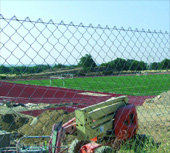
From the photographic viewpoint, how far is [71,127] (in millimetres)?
5066

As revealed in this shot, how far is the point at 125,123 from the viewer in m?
5.68

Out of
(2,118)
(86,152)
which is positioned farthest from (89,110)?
(2,118)

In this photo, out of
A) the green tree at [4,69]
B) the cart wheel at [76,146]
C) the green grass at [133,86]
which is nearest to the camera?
the green tree at [4,69]

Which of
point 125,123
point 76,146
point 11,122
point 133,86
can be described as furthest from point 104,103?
point 133,86

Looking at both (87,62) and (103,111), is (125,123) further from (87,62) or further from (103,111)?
(87,62)

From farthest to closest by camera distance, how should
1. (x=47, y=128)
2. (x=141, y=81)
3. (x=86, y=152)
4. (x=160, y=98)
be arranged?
(x=141, y=81) < (x=160, y=98) < (x=47, y=128) < (x=86, y=152)

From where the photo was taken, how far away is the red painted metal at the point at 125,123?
5.51 meters

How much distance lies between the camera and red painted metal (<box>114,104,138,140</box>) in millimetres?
5512

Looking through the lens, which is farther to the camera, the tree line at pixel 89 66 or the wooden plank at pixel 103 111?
the wooden plank at pixel 103 111

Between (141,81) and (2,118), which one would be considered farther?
(141,81)

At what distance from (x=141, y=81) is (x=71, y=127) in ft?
86.9

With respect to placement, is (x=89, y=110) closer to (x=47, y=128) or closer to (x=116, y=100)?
(x=116, y=100)

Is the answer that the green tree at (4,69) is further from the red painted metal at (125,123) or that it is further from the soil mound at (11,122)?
the soil mound at (11,122)

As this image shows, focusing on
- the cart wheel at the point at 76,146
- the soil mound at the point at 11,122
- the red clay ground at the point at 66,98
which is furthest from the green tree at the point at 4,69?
the red clay ground at the point at 66,98
